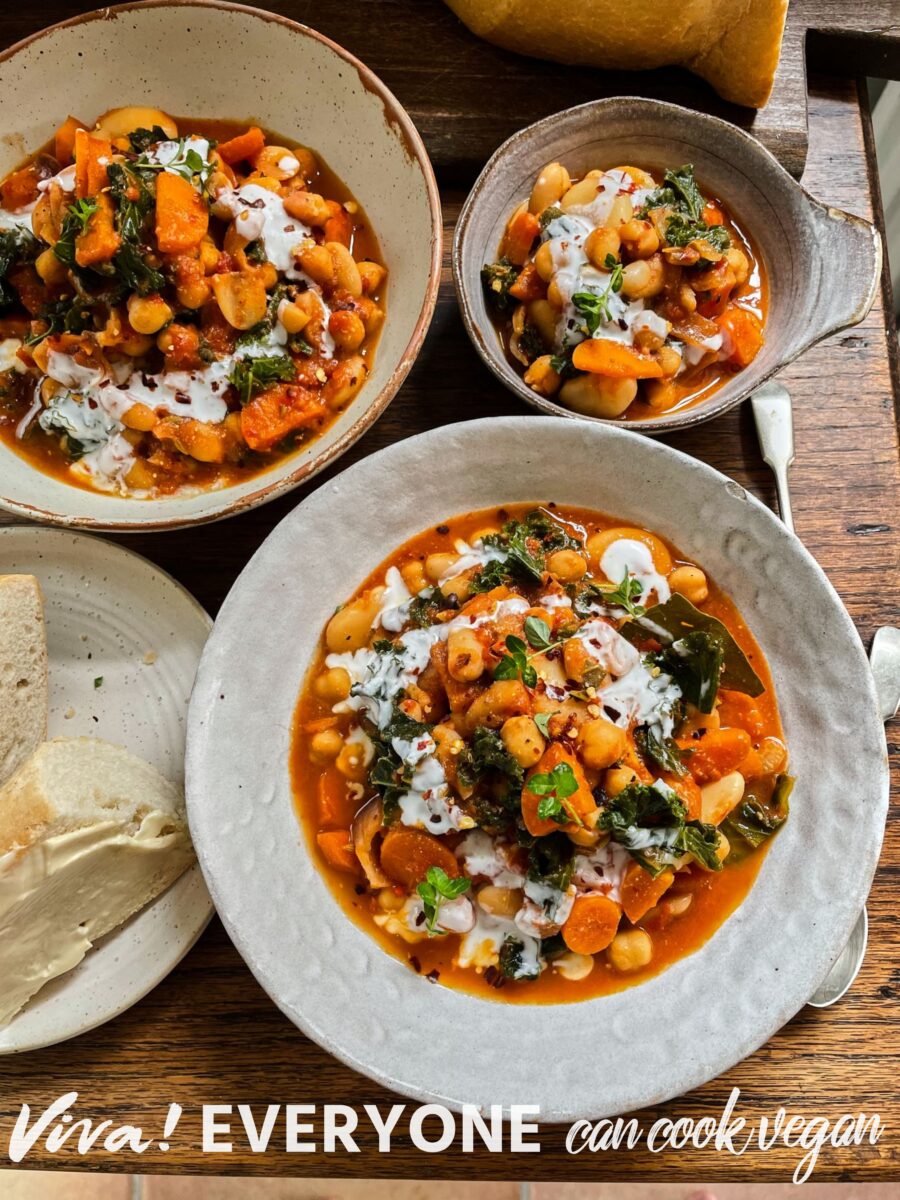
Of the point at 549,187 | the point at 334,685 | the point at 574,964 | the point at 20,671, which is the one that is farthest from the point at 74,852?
the point at 549,187

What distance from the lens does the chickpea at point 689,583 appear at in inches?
111

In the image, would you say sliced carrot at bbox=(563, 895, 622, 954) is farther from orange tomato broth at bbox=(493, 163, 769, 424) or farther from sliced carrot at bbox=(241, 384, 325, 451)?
sliced carrot at bbox=(241, 384, 325, 451)

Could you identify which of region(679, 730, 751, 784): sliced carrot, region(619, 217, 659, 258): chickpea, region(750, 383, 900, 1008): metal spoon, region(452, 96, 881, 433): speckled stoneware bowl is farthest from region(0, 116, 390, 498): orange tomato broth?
region(679, 730, 751, 784): sliced carrot

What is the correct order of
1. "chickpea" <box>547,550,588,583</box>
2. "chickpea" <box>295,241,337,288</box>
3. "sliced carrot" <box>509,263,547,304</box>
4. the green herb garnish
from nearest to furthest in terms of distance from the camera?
the green herb garnish, "chickpea" <box>547,550,588,583</box>, "chickpea" <box>295,241,337,288</box>, "sliced carrot" <box>509,263,547,304</box>

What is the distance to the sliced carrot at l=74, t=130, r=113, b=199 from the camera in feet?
9.27

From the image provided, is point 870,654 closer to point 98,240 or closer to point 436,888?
point 436,888

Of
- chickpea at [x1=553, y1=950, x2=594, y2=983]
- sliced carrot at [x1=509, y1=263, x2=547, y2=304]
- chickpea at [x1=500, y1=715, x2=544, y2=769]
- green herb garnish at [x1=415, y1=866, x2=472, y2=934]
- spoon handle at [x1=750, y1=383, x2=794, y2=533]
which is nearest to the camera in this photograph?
chickpea at [x1=500, y1=715, x2=544, y2=769]

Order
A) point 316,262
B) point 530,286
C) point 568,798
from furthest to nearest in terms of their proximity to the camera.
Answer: point 530,286
point 316,262
point 568,798

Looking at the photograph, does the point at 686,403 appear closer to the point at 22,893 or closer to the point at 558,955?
the point at 558,955

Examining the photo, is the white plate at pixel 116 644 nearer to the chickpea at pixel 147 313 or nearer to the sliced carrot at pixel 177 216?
the chickpea at pixel 147 313

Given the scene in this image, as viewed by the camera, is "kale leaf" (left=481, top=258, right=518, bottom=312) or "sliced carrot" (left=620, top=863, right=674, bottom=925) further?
"kale leaf" (left=481, top=258, right=518, bottom=312)

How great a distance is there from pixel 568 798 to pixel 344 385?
1369 millimetres

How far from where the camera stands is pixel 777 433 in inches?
124

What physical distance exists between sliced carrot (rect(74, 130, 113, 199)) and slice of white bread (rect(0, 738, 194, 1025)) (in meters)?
1.58
